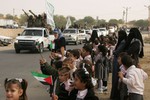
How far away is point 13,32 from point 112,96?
57163mm

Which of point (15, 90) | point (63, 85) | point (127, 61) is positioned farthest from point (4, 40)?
point (15, 90)

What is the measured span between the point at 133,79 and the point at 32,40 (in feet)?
63.8

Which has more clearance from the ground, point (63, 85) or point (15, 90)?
point (15, 90)

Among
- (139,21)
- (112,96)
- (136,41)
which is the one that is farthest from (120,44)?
(139,21)

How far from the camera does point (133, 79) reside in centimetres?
614

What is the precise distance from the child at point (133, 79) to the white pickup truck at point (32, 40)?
18.3 m

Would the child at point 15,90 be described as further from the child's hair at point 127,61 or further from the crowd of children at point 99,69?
the child's hair at point 127,61

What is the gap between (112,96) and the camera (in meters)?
9.05

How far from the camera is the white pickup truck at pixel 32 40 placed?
2509 centimetres

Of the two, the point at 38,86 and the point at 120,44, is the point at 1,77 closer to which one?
the point at 38,86

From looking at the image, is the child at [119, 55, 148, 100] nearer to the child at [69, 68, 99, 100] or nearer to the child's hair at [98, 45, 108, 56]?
the child at [69, 68, 99, 100]

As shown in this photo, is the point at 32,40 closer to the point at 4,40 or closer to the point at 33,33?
the point at 33,33

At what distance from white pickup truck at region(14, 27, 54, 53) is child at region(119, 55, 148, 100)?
18.3 m

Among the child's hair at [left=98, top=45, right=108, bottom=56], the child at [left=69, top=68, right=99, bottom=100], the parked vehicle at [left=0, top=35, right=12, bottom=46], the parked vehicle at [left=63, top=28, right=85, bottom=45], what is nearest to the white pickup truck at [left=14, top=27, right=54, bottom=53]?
the parked vehicle at [left=0, top=35, right=12, bottom=46]
